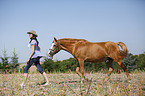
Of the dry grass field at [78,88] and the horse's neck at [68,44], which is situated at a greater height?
the horse's neck at [68,44]

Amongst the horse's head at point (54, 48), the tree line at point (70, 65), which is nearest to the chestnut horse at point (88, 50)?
the horse's head at point (54, 48)

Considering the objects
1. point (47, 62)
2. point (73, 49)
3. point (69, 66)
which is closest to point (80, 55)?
point (73, 49)

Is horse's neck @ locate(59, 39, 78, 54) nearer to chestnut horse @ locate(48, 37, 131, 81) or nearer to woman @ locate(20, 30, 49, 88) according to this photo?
chestnut horse @ locate(48, 37, 131, 81)

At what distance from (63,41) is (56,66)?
59.4 ft

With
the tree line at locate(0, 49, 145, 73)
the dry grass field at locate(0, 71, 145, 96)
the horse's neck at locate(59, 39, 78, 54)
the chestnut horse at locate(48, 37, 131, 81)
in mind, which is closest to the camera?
the dry grass field at locate(0, 71, 145, 96)

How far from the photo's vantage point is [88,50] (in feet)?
24.0

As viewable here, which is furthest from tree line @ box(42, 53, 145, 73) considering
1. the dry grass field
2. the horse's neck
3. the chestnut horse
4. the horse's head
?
the dry grass field

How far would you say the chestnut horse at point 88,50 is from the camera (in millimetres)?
7262

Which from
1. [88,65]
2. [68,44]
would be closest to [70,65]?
[88,65]

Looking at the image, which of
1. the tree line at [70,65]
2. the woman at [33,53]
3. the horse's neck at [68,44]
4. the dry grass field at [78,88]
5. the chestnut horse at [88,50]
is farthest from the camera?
the tree line at [70,65]

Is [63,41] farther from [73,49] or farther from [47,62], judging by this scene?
[47,62]

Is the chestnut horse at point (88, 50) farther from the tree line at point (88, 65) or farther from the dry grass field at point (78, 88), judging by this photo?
the tree line at point (88, 65)

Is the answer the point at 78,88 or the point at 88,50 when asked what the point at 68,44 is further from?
the point at 78,88

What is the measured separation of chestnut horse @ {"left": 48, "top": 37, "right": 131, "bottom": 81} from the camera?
23.8ft
